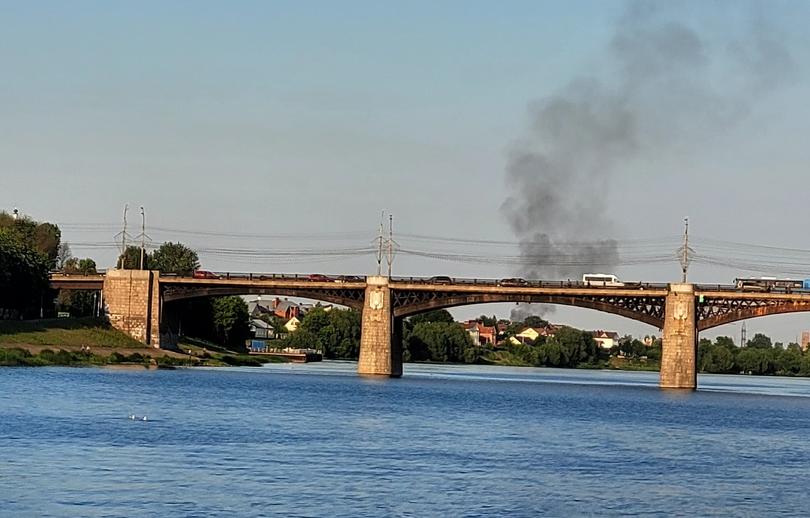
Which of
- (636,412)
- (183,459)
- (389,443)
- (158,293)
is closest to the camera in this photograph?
(183,459)

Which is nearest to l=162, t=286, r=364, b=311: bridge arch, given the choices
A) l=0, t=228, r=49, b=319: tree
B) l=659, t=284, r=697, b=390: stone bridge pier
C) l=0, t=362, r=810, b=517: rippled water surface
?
l=0, t=228, r=49, b=319: tree

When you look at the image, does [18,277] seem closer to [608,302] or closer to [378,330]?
[378,330]

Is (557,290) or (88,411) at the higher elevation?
(557,290)

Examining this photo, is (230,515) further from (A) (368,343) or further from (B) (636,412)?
(A) (368,343)

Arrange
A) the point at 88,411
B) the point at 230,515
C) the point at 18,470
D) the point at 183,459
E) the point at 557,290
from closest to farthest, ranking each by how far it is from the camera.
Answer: the point at 230,515 < the point at 18,470 < the point at 183,459 < the point at 88,411 < the point at 557,290

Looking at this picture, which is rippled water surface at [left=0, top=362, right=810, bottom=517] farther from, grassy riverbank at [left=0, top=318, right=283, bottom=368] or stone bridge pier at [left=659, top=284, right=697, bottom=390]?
stone bridge pier at [left=659, top=284, right=697, bottom=390]

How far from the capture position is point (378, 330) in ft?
488

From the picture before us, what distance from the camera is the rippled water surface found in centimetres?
4781

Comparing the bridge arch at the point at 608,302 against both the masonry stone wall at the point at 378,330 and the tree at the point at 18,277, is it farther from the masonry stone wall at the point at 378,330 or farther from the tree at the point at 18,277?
the tree at the point at 18,277

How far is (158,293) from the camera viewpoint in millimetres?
162125

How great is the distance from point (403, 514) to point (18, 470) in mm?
14432

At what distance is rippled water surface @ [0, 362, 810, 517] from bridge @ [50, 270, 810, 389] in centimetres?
3067

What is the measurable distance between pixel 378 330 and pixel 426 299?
5796 millimetres

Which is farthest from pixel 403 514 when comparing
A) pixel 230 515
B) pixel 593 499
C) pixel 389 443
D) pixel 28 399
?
pixel 28 399
